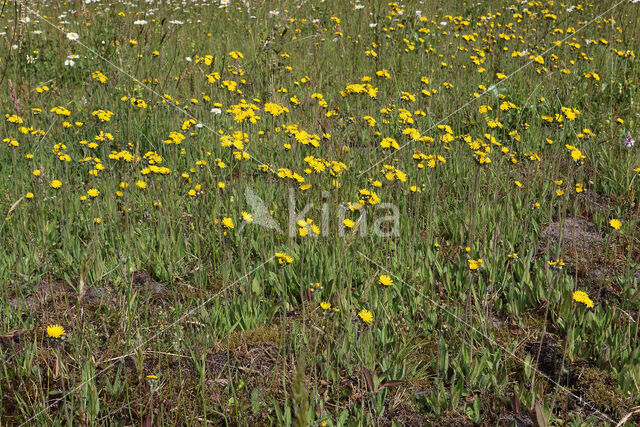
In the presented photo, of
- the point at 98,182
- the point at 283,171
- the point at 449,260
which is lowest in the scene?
the point at 449,260

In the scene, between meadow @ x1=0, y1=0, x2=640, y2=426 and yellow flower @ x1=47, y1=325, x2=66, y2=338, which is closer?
yellow flower @ x1=47, y1=325, x2=66, y2=338

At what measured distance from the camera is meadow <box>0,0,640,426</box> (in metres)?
1.89

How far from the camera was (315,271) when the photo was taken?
2.54 meters

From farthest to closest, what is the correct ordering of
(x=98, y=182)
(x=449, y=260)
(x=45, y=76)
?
(x=45, y=76) → (x=98, y=182) → (x=449, y=260)

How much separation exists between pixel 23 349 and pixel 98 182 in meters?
1.41

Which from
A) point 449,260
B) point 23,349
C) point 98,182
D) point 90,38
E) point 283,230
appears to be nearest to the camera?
point 23,349

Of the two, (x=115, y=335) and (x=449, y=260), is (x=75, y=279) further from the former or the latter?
(x=449, y=260)

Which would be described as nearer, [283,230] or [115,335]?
[115,335]

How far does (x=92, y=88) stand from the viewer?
4.19m

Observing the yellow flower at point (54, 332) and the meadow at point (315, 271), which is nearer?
the yellow flower at point (54, 332)

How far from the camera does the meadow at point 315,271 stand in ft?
6.22

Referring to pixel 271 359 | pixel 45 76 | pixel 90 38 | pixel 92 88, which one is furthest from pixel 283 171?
pixel 90 38

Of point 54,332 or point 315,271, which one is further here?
point 315,271

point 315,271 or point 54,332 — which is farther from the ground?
point 54,332
